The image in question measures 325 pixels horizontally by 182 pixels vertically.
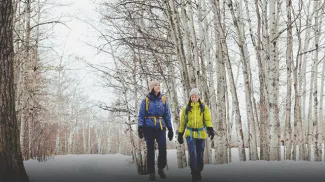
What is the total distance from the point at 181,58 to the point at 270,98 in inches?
91.0

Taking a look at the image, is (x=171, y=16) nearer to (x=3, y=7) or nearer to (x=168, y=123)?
(x=168, y=123)

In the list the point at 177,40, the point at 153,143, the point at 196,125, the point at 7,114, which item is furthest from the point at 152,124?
the point at 177,40

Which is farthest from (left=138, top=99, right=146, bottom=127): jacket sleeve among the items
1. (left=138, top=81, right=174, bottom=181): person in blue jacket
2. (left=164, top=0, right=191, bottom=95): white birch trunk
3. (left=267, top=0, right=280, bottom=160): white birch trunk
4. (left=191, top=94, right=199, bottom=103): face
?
(left=267, top=0, right=280, bottom=160): white birch trunk

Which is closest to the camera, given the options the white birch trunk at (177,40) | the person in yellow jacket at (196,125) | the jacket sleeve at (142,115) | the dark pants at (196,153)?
the dark pants at (196,153)

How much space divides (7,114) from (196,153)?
2.95 metres

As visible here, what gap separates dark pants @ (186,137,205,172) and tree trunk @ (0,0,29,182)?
248 centimetres

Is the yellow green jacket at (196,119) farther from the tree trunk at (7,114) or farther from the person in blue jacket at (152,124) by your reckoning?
the tree trunk at (7,114)

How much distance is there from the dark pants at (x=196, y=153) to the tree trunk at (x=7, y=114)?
2.48 m

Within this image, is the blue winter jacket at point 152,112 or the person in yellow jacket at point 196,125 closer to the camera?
the person in yellow jacket at point 196,125

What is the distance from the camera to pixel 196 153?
217 inches

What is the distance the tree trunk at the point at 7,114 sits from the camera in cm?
482

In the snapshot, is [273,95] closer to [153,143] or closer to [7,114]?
[153,143]

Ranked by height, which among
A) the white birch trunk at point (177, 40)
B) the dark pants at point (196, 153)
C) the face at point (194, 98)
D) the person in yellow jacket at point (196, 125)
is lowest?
the dark pants at point (196, 153)

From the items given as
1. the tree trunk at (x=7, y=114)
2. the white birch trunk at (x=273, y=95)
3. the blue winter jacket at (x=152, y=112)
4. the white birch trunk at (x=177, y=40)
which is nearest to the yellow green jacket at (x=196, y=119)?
the blue winter jacket at (x=152, y=112)
